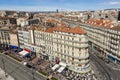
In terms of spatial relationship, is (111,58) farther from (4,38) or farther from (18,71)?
(4,38)

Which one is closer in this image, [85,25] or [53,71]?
[53,71]

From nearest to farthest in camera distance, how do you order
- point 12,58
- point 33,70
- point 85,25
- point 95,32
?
point 33,70 < point 12,58 < point 95,32 < point 85,25

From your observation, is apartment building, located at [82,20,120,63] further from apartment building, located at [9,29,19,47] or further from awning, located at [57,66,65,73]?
apartment building, located at [9,29,19,47]

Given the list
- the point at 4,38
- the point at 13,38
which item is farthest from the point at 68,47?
the point at 4,38

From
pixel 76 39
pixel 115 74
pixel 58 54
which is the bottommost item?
pixel 115 74

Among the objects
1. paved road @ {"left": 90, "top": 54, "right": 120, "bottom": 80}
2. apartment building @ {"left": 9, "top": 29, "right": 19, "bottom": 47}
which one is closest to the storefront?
paved road @ {"left": 90, "top": 54, "right": 120, "bottom": 80}

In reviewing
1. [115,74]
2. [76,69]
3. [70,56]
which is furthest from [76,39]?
[115,74]

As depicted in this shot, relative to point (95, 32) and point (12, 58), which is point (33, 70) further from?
point (95, 32)
